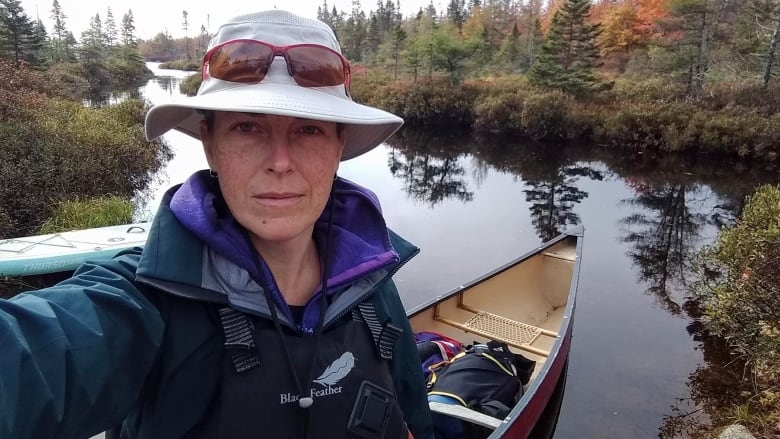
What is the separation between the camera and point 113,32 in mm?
66938

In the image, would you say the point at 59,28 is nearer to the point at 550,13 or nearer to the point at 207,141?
the point at 550,13

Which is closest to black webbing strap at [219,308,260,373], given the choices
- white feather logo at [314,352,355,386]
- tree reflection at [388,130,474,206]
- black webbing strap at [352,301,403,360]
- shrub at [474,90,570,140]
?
white feather logo at [314,352,355,386]

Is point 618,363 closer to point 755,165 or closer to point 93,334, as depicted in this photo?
point 93,334

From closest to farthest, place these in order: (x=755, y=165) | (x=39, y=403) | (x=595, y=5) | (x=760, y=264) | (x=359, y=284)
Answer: (x=39, y=403) < (x=359, y=284) < (x=760, y=264) < (x=755, y=165) < (x=595, y=5)

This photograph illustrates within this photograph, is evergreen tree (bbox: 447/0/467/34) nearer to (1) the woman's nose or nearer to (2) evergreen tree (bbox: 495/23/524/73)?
(2) evergreen tree (bbox: 495/23/524/73)

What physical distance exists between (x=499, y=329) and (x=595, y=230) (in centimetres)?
670

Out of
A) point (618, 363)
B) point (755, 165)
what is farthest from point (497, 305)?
point (755, 165)

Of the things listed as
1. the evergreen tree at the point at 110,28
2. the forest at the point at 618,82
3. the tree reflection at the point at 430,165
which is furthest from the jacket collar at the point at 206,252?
the evergreen tree at the point at 110,28

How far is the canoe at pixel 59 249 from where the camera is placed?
5.79m

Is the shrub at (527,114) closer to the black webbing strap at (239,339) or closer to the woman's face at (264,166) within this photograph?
the woman's face at (264,166)

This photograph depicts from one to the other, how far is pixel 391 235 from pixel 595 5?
59.8 m

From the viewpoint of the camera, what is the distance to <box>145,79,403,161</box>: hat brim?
1.08 m

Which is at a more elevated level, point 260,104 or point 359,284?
A: point 260,104

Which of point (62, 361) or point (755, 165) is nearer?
point (62, 361)
